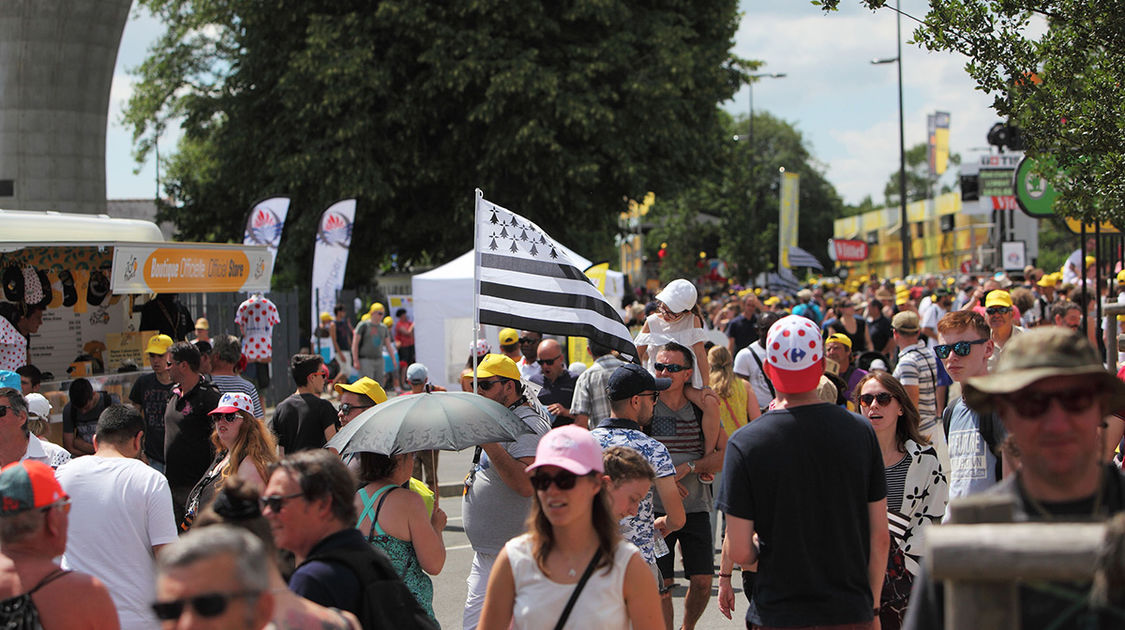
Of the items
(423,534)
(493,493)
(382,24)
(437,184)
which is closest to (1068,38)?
(493,493)

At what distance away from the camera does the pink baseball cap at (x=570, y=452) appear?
3928 mm

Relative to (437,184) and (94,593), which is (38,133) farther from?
(94,593)

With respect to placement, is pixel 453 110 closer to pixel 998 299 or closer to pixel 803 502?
pixel 998 299

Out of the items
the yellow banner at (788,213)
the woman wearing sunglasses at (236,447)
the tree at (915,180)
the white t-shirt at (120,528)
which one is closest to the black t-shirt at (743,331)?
the woman wearing sunglasses at (236,447)

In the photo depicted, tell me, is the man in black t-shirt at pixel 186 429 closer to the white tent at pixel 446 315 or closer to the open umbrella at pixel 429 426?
the open umbrella at pixel 429 426

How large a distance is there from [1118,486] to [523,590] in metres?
1.88

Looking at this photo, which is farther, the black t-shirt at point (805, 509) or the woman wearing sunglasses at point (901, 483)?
the woman wearing sunglasses at point (901, 483)

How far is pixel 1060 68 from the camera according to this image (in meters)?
8.27

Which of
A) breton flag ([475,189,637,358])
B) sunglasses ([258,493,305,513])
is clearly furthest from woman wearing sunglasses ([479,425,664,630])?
breton flag ([475,189,637,358])

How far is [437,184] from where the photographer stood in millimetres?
30031

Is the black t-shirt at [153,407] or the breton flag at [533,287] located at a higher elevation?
the breton flag at [533,287]

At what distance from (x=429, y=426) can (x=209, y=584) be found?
2815 millimetres

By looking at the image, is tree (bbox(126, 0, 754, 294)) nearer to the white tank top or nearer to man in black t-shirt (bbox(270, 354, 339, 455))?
man in black t-shirt (bbox(270, 354, 339, 455))

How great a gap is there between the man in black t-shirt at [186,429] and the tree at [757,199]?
25.5 m
